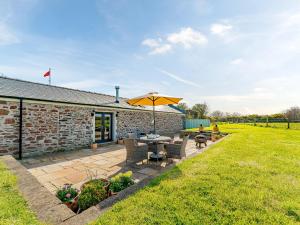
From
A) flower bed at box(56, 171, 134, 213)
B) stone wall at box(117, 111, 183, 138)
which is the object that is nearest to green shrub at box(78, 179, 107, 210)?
flower bed at box(56, 171, 134, 213)

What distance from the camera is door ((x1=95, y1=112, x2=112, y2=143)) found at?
10477 millimetres

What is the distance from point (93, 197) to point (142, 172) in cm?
239

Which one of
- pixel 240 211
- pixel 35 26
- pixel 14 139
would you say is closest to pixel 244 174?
pixel 240 211

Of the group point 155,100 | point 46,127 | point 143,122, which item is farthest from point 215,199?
point 143,122

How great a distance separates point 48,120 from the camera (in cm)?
793

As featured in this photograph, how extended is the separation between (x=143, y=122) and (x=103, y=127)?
14.1 ft

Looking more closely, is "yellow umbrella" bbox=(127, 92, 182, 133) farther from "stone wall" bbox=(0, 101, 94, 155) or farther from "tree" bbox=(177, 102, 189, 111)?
"tree" bbox=(177, 102, 189, 111)

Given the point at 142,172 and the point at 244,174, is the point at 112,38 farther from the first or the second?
the point at 244,174

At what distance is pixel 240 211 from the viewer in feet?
8.60

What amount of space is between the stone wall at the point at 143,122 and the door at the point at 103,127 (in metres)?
0.69

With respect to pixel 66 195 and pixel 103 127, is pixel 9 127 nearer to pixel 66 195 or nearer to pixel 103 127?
pixel 103 127

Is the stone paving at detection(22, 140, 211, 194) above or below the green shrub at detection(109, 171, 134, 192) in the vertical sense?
below

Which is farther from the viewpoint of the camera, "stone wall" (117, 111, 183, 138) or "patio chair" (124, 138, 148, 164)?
"stone wall" (117, 111, 183, 138)

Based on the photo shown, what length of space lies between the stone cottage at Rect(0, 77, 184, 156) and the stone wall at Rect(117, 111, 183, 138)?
0.35 ft
